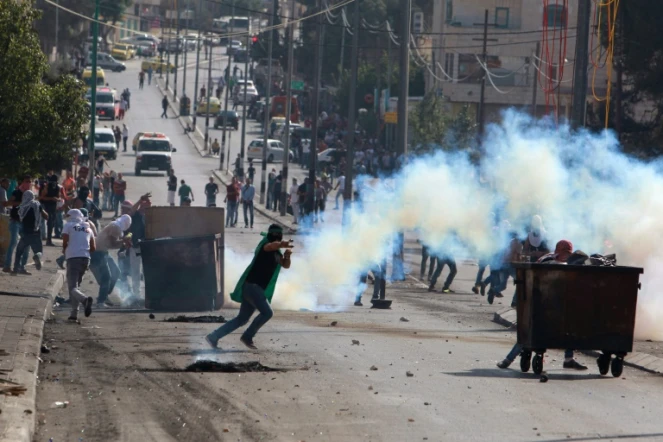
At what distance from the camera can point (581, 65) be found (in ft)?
58.2

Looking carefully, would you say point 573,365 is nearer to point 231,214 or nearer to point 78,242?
point 78,242

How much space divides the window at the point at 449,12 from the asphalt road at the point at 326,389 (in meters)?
48.2

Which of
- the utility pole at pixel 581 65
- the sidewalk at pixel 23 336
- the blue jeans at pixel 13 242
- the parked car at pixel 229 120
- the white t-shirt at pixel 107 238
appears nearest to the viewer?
the sidewalk at pixel 23 336

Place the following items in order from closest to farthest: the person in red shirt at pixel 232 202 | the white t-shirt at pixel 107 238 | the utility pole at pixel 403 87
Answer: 1. the white t-shirt at pixel 107 238
2. the utility pole at pixel 403 87
3. the person in red shirt at pixel 232 202

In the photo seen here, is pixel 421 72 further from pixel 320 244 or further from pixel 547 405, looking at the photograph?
pixel 547 405

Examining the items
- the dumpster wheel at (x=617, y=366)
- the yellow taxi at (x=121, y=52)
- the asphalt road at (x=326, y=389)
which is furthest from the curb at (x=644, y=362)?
the yellow taxi at (x=121, y=52)

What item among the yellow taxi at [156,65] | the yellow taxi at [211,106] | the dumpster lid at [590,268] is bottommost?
the dumpster lid at [590,268]

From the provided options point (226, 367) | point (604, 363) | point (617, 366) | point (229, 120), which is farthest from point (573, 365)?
point (229, 120)

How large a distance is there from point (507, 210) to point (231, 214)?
18.3 meters

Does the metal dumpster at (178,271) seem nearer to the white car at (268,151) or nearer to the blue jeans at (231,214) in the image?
the blue jeans at (231,214)

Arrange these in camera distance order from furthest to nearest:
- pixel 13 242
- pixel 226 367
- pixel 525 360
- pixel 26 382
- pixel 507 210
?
pixel 507 210 → pixel 13 242 → pixel 525 360 → pixel 226 367 → pixel 26 382

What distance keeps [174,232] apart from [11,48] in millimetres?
3795

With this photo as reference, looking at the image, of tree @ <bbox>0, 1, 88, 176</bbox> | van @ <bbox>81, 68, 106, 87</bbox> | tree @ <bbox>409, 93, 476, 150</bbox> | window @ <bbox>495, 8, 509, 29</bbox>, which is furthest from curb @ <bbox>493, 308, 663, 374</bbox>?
van @ <bbox>81, 68, 106, 87</bbox>

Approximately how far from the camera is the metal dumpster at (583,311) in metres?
11.7
